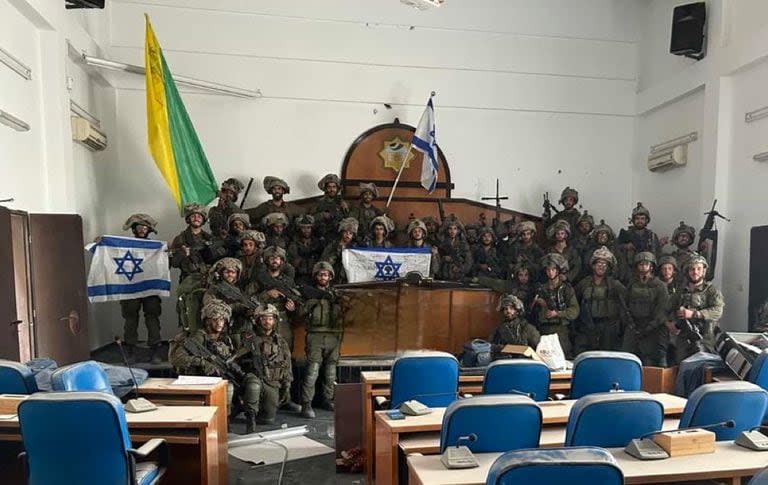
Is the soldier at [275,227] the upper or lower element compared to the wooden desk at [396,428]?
upper

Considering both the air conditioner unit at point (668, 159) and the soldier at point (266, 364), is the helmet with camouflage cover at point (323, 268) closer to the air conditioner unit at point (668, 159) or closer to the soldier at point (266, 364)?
the soldier at point (266, 364)

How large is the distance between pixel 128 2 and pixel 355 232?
14.0 ft

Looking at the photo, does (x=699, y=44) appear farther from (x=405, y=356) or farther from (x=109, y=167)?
(x=109, y=167)

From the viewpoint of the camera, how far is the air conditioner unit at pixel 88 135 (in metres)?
5.36

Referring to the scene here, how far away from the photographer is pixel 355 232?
229 inches

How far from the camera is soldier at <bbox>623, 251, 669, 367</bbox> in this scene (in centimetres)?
522

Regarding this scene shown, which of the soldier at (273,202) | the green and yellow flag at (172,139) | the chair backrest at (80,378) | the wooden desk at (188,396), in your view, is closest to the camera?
the chair backrest at (80,378)

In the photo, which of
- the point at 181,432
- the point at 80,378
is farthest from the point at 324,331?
the point at 80,378

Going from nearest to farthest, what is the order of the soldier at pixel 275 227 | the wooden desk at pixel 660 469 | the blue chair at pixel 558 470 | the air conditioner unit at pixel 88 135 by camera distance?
the blue chair at pixel 558 470 < the wooden desk at pixel 660 469 < the air conditioner unit at pixel 88 135 < the soldier at pixel 275 227

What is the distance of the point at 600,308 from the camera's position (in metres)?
5.58

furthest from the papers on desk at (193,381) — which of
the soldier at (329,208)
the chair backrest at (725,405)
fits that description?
the soldier at (329,208)

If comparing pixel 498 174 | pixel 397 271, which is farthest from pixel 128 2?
pixel 498 174

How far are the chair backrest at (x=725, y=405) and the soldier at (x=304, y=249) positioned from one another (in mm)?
4212

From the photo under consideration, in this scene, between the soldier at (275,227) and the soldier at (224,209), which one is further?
the soldier at (224,209)
